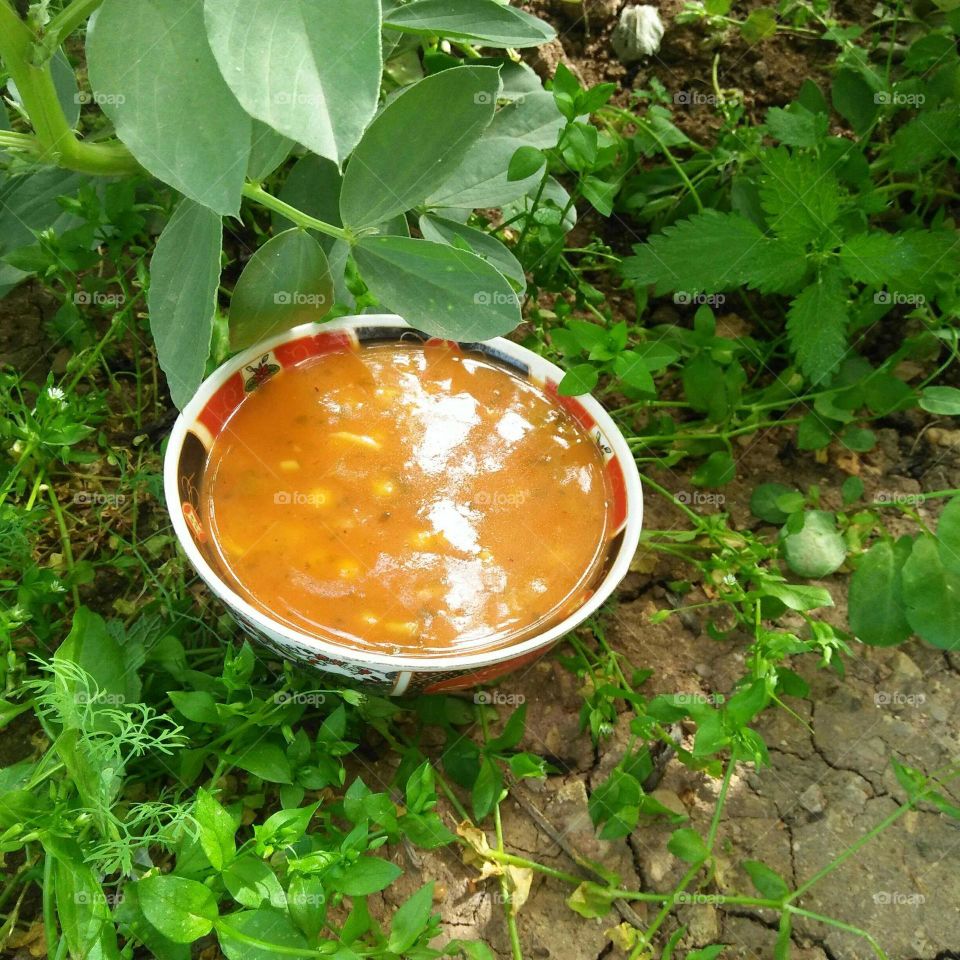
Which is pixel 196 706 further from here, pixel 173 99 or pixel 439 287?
pixel 173 99

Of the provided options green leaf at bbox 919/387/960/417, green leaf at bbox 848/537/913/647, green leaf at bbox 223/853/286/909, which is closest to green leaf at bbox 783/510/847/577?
green leaf at bbox 848/537/913/647

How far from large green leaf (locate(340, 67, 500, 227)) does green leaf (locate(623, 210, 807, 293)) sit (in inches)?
22.8

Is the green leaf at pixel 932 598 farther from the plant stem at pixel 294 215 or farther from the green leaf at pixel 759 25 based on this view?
the green leaf at pixel 759 25

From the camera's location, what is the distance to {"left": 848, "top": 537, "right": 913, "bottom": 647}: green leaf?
4.48ft

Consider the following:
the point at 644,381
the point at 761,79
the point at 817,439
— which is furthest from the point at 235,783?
the point at 761,79

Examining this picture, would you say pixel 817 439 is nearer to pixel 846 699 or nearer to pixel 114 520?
pixel 846 699

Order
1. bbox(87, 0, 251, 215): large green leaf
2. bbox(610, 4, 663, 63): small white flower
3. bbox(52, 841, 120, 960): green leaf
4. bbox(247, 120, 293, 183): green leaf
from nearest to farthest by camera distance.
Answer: bbox(87, 0, 251, 215): large green leaf → bbox(52, 841, 120, 960): green leaf → bbox(247, 120, 293, 183): green leaf → bbox(610, 4, 663, 63): small white flower

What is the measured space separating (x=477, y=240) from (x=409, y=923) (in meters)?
0.92

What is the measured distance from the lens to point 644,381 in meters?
1.41

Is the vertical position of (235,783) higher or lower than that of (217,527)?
lower

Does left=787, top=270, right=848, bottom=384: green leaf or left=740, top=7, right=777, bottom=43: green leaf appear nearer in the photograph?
left=787, top=270, right=848, bottom=384: green leaf

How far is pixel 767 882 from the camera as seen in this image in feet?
4.10

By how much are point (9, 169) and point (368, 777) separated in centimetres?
95

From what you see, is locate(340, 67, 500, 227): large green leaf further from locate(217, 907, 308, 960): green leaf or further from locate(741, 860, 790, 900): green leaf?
locate(741, 860, 790, 900): green leaf
